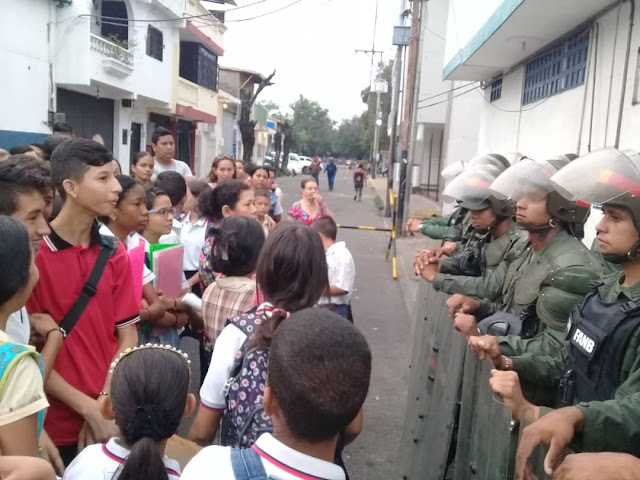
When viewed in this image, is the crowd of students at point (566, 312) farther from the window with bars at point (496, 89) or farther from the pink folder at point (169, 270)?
the window with bars at point (496, 89)

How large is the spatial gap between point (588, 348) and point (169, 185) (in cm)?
368

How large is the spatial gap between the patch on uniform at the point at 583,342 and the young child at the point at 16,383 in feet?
5.86

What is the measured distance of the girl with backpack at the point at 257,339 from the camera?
6.11ft

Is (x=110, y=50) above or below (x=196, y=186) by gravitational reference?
above

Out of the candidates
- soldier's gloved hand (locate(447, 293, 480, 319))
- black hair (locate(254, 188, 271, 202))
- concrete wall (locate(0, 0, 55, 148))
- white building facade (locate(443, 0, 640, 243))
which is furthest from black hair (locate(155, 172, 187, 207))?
concrete wall (locate(0, 0, 55, 148))

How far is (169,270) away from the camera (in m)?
3.66

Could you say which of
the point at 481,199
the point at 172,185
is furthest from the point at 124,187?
the point at 481,199

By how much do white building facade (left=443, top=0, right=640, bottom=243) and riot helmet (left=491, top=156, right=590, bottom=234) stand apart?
2.37 meters

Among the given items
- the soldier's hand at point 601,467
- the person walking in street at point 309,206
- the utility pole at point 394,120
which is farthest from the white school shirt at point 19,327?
the utility pole at point 394,120

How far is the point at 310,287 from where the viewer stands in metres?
2.10

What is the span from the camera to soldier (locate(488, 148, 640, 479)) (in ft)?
5.98

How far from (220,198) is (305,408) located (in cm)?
330

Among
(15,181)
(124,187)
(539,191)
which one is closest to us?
(15,181)

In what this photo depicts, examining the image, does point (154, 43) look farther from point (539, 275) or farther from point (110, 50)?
point (539, 275)
